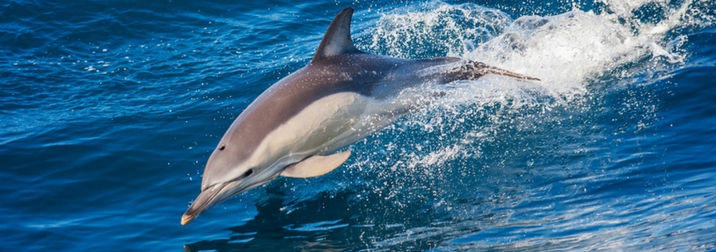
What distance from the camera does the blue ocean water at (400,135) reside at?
6293mm

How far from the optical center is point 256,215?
23.6 ft

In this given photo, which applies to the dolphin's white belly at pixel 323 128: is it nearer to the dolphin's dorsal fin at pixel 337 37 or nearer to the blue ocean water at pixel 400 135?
the dolphin's dorsal fin at pixel 337 37

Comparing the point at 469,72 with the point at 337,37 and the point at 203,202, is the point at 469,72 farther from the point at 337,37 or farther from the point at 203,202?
the point at 203,202

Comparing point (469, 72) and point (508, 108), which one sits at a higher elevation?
point (469, 72)

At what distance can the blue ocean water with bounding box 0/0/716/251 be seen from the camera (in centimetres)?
629

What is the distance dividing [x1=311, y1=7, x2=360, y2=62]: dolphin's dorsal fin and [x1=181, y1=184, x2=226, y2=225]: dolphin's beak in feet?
5.26

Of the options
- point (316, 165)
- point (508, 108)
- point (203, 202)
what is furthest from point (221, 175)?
point (508, 108)

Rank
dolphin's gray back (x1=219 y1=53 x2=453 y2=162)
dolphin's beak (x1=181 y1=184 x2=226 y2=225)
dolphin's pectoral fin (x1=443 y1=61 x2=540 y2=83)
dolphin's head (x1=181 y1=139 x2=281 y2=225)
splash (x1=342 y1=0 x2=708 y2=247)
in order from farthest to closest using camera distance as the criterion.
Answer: dolphin's pectoral fin (x1=443 y1=61 x2=540 y2=83)
splash (x1=342 y1=0 x2=708 y2=247)
dolphin's gray back (x1=219 y1=53 x2=453 y2=162)
dolphin's head (x1=181 y1=139 x2=281 y2=225)
dolphin's beak (x1=181 y1=184 x2=226 y2=225)

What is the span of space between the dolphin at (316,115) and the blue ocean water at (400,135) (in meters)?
0.57

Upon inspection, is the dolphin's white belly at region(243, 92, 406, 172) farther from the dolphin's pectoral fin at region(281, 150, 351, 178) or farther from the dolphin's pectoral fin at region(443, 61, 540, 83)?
the dolphin's pectoral fin at region(443, 61, 540, 83)

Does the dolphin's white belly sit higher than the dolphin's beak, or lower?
higher

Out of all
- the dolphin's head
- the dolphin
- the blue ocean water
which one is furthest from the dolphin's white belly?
the blue ocean water

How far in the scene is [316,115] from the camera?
21.7ft

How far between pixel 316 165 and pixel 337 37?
4.40 feet
